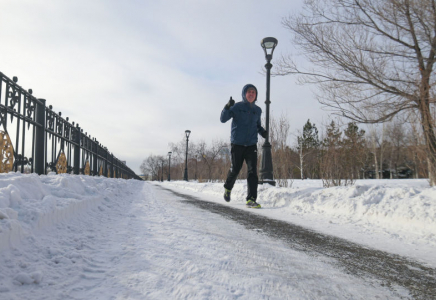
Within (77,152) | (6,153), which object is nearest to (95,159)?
(77,152)

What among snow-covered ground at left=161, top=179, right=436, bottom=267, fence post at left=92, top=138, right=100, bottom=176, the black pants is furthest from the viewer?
fence post at left=92, top=138, right=100, bottom=176

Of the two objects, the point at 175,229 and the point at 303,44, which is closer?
the point at 175,229

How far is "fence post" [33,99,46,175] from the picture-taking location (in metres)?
6.38

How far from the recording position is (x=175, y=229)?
3.00 meters

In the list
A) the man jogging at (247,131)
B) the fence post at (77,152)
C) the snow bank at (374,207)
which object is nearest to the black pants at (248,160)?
the man jogging at (247,131)

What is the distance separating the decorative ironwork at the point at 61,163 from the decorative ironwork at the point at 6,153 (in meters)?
2.40

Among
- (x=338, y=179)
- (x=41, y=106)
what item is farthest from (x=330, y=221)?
(x=41, y=106)

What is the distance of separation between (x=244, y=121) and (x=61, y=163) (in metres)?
5.58

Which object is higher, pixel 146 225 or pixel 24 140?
pixel 24 140

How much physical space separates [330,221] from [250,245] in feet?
6.71

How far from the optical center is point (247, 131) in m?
5.65

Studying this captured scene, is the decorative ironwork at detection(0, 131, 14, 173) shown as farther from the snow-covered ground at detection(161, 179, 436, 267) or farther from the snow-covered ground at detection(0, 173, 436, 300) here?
the snow-covered ground at detection(161, 179, 436, 267)

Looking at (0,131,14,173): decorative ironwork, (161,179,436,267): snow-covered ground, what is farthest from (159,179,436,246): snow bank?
(0,131,14,173): decorative ironwork

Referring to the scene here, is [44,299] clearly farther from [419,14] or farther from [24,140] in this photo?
[419,14]
